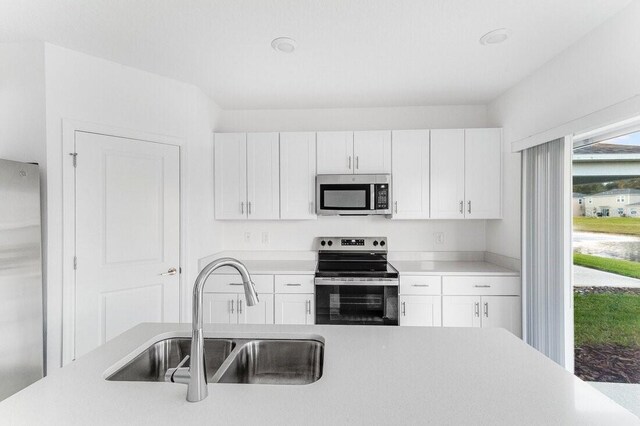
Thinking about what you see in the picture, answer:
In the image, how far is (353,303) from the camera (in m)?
2.62

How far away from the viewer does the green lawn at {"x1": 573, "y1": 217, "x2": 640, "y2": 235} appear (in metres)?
1.71

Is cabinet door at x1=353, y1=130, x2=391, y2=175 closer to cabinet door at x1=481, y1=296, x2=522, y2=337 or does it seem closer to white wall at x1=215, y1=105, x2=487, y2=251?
white wall at x1=215, y1=105, x2=487, y2=251

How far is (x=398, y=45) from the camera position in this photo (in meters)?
2.00

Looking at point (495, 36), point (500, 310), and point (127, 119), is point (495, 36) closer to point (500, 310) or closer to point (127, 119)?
point (500, 310)

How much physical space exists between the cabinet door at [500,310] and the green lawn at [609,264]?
0.64 meters

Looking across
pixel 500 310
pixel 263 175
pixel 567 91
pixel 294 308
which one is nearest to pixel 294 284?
pixel 294 308

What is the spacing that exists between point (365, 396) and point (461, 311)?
2053 millimetres

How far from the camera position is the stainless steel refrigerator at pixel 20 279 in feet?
5.41

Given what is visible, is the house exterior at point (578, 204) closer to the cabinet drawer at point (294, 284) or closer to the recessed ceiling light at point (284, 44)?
the cabinet drawer at point (294, 284)

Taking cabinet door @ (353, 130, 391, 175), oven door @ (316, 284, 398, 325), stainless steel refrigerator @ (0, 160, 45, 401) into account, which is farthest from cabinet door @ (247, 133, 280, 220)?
stainless steel refrigerator @ (0, 160, 45, 401)

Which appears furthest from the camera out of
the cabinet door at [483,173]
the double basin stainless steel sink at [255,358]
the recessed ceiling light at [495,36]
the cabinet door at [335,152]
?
the cabinet door at [335,152]

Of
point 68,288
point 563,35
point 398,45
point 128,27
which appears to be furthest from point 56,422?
point 563,35

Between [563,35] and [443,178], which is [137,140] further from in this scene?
[563,35]

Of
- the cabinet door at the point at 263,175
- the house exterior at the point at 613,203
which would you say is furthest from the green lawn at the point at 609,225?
the cabinet door at the point at 263,175
